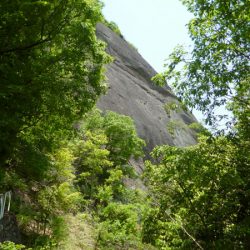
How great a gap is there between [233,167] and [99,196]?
7.51m

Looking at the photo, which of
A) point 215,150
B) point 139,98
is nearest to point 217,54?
point 215,150

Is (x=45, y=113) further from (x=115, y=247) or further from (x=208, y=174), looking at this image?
(x=115, y=247)

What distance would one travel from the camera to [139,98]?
92.8 feet

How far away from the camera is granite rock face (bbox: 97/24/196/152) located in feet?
81.9

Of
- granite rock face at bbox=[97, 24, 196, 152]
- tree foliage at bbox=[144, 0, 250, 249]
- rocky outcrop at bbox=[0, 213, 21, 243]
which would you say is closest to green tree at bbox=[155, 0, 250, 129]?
tree foliage at bbox=[144, 0, 250, 249]

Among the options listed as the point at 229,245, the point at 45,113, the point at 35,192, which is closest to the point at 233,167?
the point at 229,245

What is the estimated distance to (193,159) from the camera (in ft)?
25.7

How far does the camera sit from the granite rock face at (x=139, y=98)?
81.9ft

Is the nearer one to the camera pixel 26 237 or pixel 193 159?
pixel 193 159

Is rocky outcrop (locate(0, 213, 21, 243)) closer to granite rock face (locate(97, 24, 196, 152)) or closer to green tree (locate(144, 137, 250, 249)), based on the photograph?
green tree (locate(144, 137, 250, 249))

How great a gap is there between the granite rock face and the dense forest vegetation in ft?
41.0

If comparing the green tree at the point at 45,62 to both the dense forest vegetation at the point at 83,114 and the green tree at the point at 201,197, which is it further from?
the green tree at the point at 201,197

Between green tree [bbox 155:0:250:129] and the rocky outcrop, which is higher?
green tree [bbox 155:0:250:129]

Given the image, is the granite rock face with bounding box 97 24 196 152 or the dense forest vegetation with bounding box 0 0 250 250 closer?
the dense forest vegetation with bounding box 0 0 250 250
